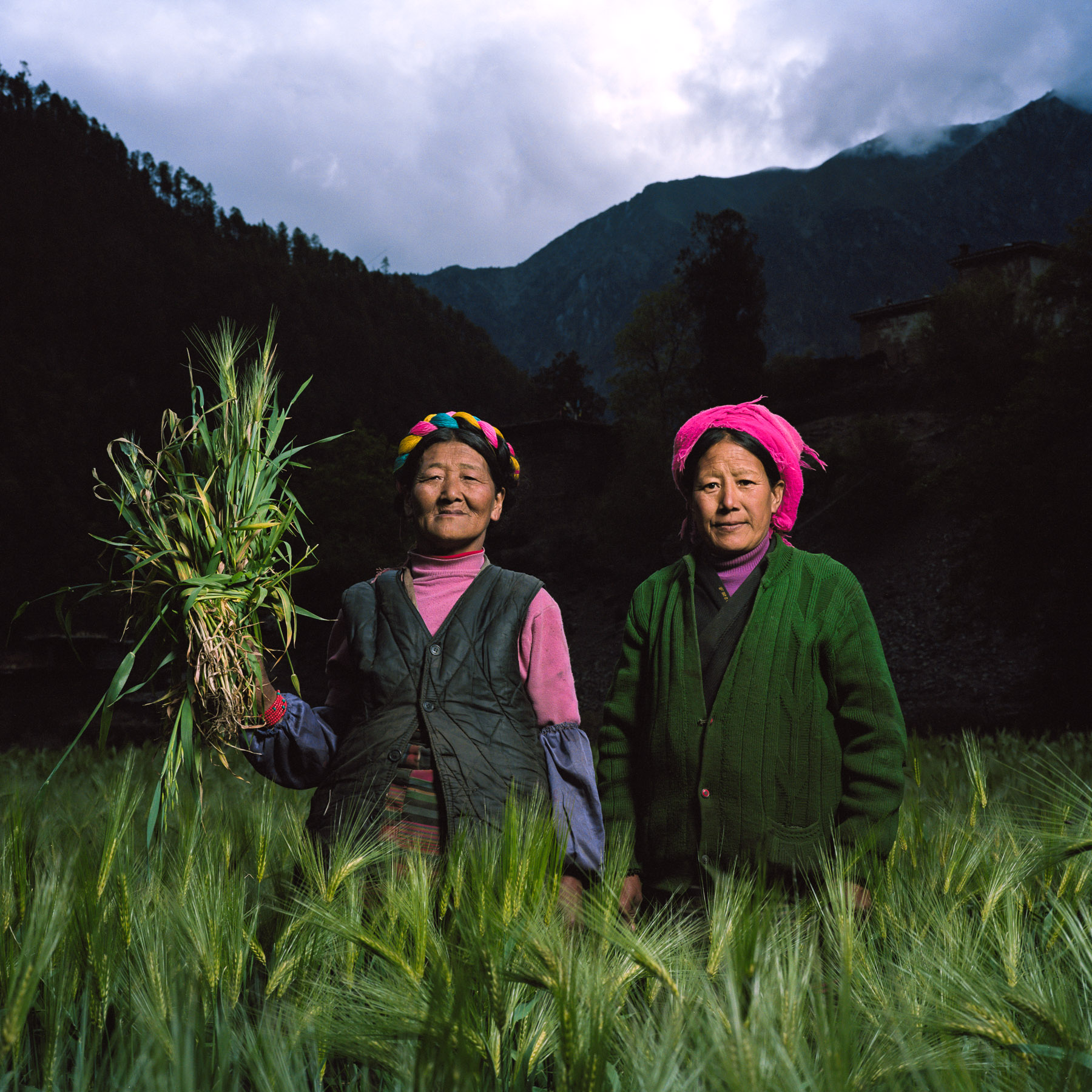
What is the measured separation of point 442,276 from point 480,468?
7843 inches

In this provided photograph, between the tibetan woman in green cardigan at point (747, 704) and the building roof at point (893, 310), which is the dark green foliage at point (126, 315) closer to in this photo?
the building roof at point (893, 310)

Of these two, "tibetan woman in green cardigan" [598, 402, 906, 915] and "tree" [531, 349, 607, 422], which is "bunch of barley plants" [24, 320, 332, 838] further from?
"tree" [531, 349, 607, 422]

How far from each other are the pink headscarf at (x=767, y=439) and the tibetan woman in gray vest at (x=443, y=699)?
0.55m

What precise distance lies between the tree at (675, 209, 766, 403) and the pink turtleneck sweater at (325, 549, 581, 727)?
39.6 metres

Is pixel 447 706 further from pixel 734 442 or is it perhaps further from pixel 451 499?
pixel 734 442

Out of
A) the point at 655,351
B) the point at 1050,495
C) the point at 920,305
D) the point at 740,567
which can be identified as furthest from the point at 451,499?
the point at 920,305

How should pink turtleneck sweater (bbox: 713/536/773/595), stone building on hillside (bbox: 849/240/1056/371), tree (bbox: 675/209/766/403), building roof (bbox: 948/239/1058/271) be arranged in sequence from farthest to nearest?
1. stone building on hillside (bbox: 849/240/1056/371)
2. building roof (bbox: 948/239/1058/271)
3. tree (bbox: 675/209/766/403)
4. pink turtleneck sweater (bbox: 713/536/773/595)

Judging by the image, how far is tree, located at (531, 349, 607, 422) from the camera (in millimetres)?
58312

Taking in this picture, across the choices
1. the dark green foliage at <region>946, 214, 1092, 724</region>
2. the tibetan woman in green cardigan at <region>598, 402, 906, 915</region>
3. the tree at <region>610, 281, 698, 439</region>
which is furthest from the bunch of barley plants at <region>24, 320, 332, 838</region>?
the tree at <region>610, 281, 698, 439</region>

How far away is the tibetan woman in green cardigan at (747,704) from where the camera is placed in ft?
7.22

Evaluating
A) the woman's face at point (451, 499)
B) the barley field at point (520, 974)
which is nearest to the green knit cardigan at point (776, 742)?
the barley field at point (520, 974)

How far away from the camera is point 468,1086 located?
3.69 ft

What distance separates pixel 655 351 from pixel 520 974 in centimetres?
4510

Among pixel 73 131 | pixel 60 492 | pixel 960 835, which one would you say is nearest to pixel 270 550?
pixel 960 835
